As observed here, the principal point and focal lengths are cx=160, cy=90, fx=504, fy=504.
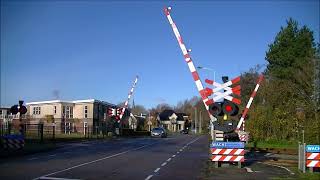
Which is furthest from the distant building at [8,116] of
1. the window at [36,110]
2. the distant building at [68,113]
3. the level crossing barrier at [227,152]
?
the level crossing barrier at [227,152]

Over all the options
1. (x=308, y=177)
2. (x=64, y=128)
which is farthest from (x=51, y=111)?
(x=308, y=177)

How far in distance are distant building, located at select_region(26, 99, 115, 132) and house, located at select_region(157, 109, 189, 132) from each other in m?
93.6

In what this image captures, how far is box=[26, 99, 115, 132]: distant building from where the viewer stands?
8975 cm

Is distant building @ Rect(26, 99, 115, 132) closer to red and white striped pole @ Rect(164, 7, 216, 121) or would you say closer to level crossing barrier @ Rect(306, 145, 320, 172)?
red and white striped pole @ Rect(164, 7, 216, 121)

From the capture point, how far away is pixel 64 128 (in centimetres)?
8688

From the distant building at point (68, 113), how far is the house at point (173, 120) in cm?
9359

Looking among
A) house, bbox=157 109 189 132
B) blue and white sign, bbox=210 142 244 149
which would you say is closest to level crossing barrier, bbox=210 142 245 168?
blue and white sign, bbox=210 142 244 149

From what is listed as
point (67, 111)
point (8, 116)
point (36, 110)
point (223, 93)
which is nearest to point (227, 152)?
point (223, 93)

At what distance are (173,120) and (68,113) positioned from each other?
3931 inches

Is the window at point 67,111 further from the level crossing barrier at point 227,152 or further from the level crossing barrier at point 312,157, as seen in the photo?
the level crossing barrier at point 312,157

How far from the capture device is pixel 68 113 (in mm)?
91812

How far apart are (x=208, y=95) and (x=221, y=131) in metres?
1.87

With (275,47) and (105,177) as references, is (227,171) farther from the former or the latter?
(275,47)

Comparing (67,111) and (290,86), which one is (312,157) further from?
(67,111)
